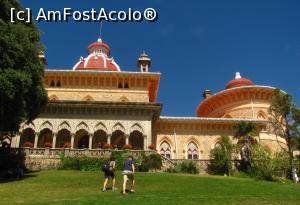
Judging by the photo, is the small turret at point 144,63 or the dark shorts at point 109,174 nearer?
the dark shorts at point 109,174

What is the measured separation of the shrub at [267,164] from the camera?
25.5 m

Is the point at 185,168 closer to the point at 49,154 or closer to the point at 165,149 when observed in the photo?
the point at 165,149

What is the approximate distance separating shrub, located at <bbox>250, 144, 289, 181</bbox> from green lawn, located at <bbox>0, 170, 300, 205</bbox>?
24.0 ft

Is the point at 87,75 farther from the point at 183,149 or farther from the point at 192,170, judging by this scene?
the point at 192,170

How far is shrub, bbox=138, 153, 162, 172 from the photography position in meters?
27.9

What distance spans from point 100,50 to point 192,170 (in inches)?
983

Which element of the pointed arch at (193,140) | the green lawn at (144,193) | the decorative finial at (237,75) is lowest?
the green lawn at (144,193)

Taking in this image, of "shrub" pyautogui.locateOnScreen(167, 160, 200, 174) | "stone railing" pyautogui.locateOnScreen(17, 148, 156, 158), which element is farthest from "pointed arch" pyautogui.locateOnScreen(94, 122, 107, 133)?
"shrub" pyautogui.locateOnScreen(167, 160, 200, 174)

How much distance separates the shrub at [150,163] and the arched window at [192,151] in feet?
34.0

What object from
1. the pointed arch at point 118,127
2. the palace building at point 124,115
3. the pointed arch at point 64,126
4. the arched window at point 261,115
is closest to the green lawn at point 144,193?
the palace building at point 124,115

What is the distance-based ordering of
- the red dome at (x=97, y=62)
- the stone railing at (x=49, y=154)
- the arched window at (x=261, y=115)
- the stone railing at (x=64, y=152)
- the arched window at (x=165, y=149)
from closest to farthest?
the stone railing at (x=49, y=154)
the stone railing at (x=64, y=152)
the arched window at (x=165, y=149)
the red dome at (x=97, y=62)
the arched window at (x=261, y=115)

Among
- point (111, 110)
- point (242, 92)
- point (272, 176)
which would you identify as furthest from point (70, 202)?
point (242, 92)

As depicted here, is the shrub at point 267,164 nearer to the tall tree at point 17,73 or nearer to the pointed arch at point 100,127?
the pointed arch at point 100,127

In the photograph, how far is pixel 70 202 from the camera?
12.0 meters
